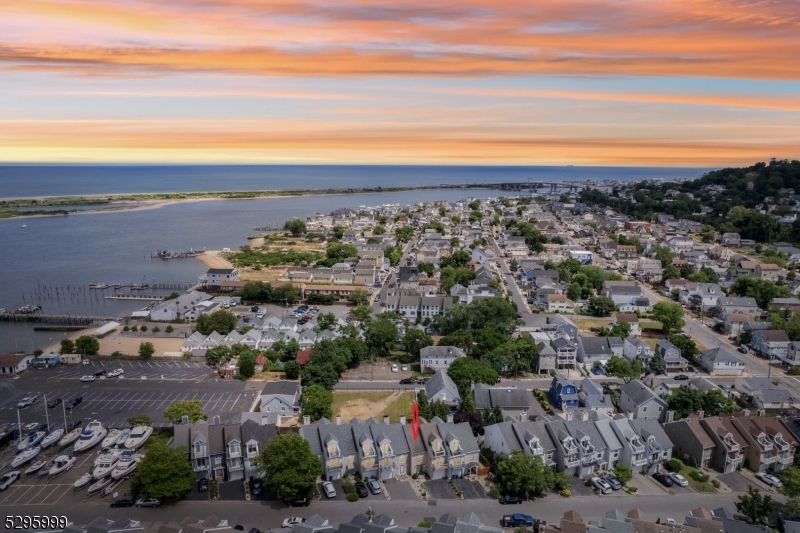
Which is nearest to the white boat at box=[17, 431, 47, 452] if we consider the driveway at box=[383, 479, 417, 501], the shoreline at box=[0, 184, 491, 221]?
the driveway at box=[383, 479, 417, 501]

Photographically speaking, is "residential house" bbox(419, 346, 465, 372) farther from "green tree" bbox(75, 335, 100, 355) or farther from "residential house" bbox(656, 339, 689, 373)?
"green tree" bbox(75, 335, 100, 355)

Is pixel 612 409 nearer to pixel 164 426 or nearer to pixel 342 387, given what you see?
pixel 342 387

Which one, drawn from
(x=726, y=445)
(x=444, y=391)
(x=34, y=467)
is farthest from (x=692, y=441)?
(x=34, y=467)

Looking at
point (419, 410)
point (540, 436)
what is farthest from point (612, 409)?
point (419, 410)

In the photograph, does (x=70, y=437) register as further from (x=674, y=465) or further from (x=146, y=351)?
(x=674, y=465)

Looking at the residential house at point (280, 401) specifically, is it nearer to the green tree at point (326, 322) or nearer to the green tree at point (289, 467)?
the green tree at point (289, 467)

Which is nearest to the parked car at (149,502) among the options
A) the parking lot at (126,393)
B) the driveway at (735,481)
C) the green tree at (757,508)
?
the parking lot at (126,393)
